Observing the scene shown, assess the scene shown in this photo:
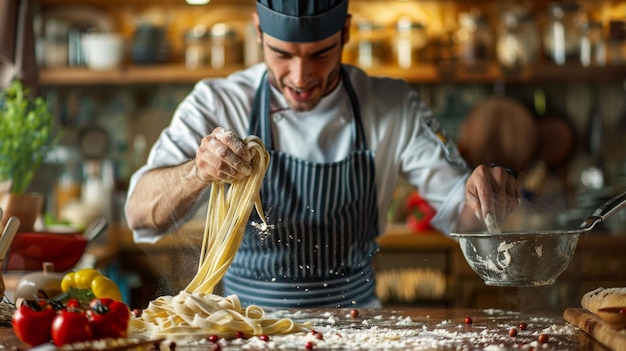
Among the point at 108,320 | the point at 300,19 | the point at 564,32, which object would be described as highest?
the point at 300,19

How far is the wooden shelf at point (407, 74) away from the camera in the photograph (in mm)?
6152

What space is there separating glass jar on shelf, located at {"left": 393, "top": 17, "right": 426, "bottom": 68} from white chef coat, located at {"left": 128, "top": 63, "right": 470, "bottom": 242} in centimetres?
276

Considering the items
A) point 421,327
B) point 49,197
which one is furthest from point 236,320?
point 49,197

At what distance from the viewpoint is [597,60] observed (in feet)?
20.4

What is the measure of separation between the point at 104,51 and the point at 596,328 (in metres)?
4.48

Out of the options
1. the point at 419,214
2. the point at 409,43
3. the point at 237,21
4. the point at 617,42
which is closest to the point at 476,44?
the point at 409,43

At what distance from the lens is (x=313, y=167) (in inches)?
130

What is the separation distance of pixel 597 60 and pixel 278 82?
3635mm

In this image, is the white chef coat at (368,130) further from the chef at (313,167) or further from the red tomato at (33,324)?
the red tomato at (33,324)

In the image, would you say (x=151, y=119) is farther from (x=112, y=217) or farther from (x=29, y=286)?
(x=29, y=286)

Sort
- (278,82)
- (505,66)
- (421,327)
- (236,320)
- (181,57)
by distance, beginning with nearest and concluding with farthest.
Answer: (236,320), (421,327), (278,82), (505,66), (181,57)

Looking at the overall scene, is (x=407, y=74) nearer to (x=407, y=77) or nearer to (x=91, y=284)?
(x=407, y=77)

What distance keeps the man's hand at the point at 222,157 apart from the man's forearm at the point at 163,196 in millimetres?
105

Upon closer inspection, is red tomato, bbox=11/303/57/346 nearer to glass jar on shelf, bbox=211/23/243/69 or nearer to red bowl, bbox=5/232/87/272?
red bowl, bbox=5/232/87/272
